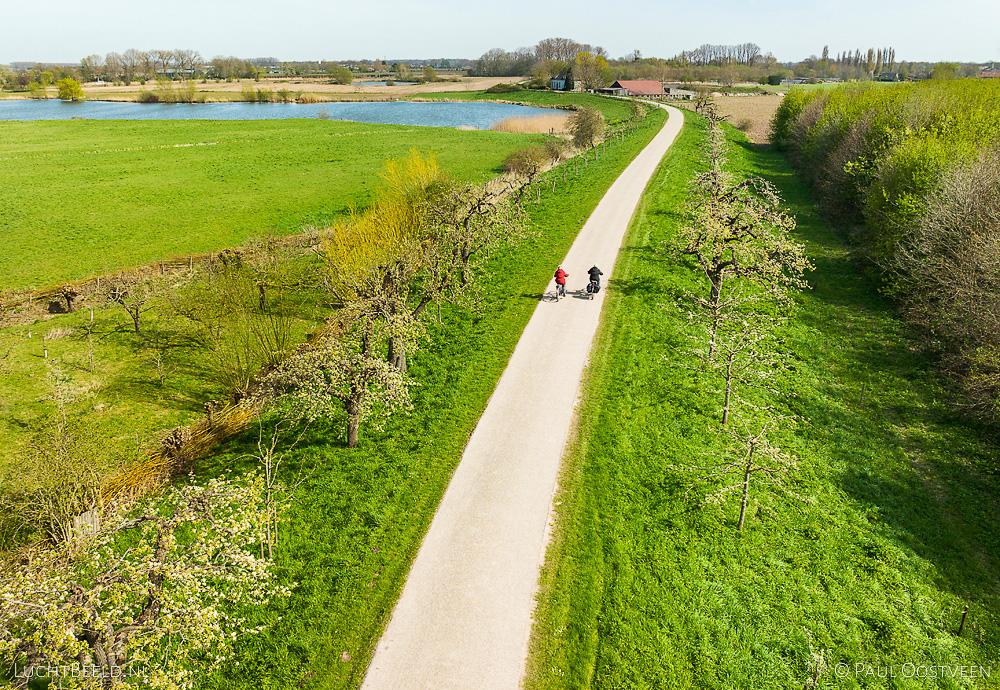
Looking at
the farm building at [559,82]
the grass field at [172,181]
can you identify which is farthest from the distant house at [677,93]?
the grass field at [172,181]

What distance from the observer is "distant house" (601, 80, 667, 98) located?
155m

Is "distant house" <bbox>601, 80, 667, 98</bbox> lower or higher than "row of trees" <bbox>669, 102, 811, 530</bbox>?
higher

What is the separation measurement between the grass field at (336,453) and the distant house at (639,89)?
14270 centimetres

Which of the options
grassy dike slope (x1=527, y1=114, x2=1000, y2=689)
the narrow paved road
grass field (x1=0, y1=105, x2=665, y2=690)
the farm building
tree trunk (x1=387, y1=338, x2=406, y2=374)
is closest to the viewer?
the narrow paved road

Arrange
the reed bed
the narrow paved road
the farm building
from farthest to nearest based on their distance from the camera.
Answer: the farm building
the reed bed
the narrow paved road

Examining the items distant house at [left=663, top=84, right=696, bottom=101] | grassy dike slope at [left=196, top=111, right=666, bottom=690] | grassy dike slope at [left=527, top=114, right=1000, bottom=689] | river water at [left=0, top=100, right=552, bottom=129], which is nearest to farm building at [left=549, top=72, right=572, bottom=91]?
river water at [left=0, top=100, right=552, bottom=129]

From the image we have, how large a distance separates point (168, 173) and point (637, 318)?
195ft

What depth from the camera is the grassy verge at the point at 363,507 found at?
38.5ft

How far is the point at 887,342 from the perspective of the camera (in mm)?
25906

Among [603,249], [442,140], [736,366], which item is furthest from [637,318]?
[442,140]

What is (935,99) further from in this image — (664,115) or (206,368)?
(664,115)

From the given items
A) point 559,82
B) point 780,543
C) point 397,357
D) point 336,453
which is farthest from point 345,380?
point 559,82

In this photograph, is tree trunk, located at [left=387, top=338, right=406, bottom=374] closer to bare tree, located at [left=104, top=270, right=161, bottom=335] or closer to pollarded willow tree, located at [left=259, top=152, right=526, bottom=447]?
pollarded willow tree, located at [left=259, top=152, right=526, bottom=447]

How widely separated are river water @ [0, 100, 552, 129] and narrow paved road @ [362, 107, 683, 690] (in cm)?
9482
